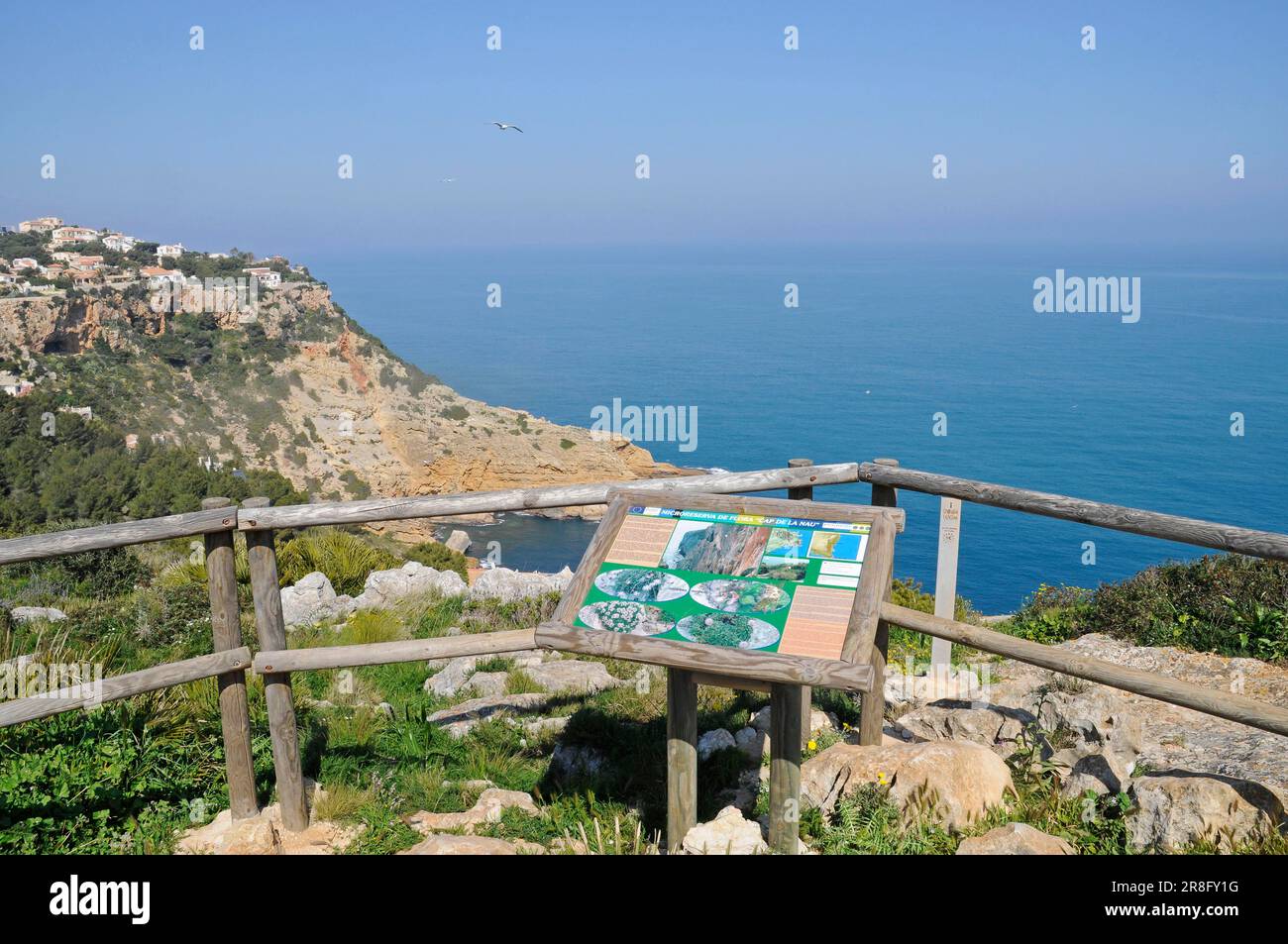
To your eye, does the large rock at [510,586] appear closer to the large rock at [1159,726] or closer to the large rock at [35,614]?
the large rock at [35,614]

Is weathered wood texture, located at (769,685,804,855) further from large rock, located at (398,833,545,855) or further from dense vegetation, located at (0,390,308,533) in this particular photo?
dense vegetation, located at (0,390,308,533)

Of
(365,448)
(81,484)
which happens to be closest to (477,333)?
(365,448)

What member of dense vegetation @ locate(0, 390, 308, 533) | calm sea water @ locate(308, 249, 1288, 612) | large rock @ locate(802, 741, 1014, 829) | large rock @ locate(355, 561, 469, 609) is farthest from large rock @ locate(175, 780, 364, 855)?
calm sea water @ locate(308, 249, 1288, 612)

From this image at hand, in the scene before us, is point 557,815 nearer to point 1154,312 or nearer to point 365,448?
point 365,448

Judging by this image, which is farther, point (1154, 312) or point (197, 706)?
point (1154, 312)

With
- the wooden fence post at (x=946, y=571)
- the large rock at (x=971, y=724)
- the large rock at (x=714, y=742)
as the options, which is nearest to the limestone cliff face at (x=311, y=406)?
the wooden fence post at (x=946, y=571)

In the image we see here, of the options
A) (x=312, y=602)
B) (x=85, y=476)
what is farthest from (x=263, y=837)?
(x=85, y=476)
